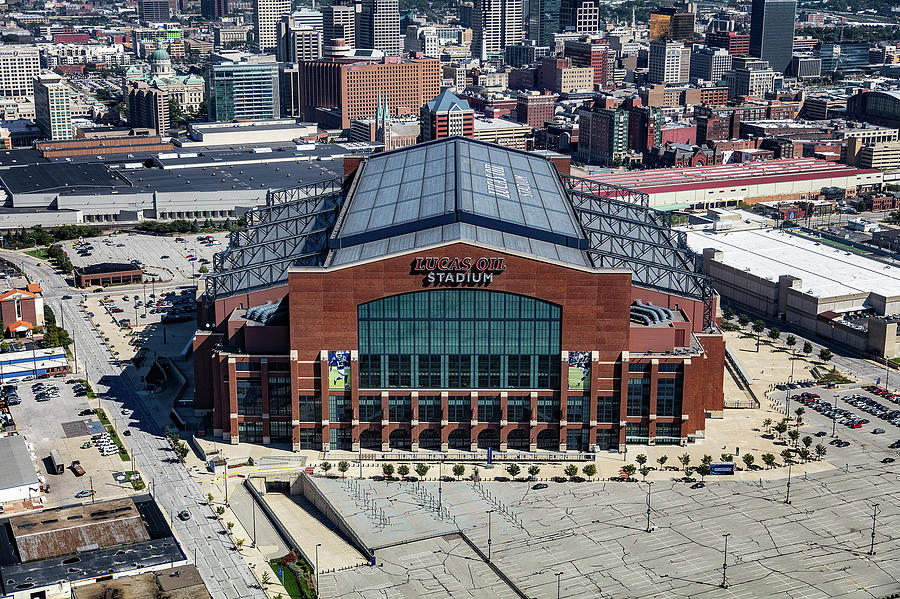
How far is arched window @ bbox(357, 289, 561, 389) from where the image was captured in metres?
134

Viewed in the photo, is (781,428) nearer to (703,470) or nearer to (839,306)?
(703,470)

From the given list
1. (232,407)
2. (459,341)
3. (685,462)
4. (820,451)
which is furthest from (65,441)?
(820,451)

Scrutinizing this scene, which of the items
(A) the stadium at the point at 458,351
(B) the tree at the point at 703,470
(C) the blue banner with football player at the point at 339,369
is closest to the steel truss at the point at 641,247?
(A) the stadium at the point at 458,351

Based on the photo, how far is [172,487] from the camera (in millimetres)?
129000

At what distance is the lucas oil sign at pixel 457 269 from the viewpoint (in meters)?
132

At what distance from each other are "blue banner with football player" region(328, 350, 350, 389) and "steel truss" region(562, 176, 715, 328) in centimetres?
3209

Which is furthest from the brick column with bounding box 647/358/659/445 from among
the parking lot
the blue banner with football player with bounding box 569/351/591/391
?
the parking lot

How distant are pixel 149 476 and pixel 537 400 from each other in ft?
138

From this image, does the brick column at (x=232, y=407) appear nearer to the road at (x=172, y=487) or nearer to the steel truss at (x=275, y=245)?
the road at (x=172, y=487)

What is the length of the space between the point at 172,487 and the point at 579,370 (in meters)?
44.6

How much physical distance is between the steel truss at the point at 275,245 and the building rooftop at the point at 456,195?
580cm

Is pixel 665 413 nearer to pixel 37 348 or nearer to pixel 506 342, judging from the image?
pixel 506 342

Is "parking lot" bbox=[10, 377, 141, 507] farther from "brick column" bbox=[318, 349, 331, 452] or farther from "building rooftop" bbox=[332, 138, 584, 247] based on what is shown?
"building rooftop" bbox=[332, 138, 584, 247]

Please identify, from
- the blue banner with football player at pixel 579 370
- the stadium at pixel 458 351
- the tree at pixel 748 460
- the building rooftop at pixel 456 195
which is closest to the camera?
the tree at pixel 748 460
